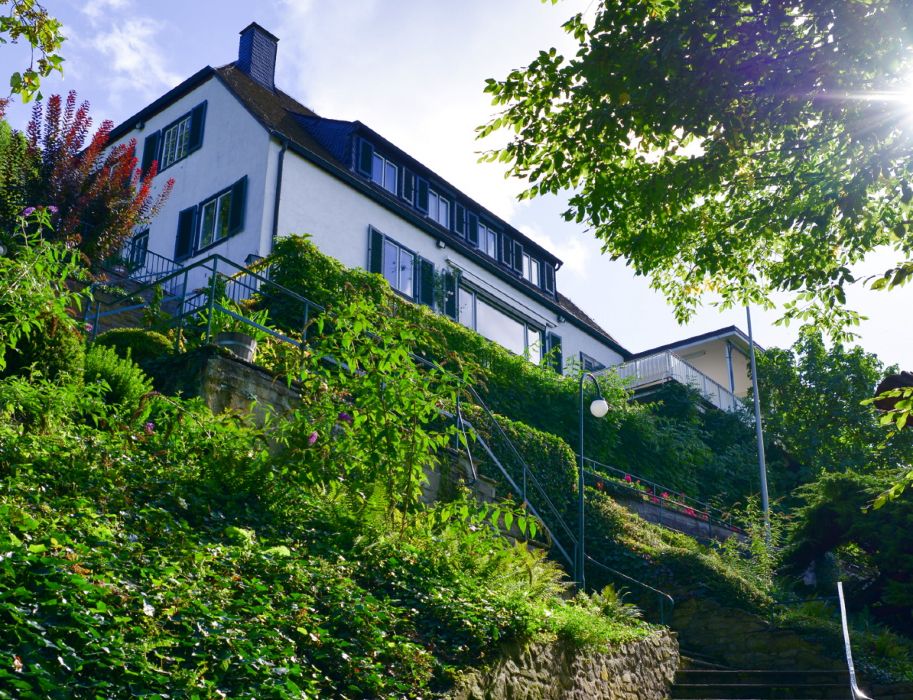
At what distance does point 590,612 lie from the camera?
35.8ft

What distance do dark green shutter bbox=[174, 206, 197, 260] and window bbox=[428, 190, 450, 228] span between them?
6710 mm

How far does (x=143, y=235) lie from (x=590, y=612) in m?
18.0

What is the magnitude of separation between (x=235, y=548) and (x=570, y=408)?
18.7 meters

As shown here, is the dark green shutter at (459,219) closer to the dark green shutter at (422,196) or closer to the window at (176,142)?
the dark green shutter at (422,196)

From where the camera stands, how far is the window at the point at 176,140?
24.7 metres

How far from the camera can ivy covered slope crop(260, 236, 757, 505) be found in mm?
19453

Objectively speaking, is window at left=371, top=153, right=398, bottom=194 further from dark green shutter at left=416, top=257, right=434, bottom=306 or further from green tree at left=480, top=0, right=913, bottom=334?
green tree at left=480, top=0, right=913, bottom=334

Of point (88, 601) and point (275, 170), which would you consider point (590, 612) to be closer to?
point (88, 601)

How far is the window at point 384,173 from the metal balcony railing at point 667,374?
972cm

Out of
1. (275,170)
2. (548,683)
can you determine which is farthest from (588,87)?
(275,170)

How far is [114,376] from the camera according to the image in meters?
10.3

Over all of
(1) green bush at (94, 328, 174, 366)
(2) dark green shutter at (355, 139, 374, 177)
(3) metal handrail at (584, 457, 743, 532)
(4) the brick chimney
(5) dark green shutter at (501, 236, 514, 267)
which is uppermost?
(4) the brick chimney

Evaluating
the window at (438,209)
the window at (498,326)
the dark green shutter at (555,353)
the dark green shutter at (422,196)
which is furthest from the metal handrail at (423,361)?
the dark green shutter at (555,353)

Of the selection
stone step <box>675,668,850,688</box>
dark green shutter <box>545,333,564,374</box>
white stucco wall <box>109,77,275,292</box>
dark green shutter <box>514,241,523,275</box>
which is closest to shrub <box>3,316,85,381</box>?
stone step <box>675,668,850,688</box>
